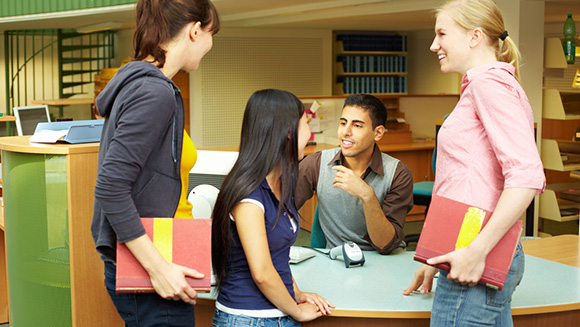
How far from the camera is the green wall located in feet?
25.9

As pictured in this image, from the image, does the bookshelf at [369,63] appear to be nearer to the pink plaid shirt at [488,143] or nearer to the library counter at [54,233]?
the library counter at [54,233]

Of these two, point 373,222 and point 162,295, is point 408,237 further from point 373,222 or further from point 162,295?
point 162,295

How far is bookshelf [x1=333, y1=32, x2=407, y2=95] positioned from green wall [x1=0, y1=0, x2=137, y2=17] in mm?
4009

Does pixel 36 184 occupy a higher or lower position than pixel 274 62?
lower

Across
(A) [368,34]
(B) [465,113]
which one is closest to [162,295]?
(B) [465,113]

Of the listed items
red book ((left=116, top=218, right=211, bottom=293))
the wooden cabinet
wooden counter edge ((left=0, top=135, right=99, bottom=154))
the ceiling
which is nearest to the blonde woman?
red book ((left=116, top=218, right=211, bottom=293))

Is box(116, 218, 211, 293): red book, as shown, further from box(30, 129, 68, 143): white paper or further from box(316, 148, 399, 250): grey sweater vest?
box(316, 148, 399, 250): grey sweater vest

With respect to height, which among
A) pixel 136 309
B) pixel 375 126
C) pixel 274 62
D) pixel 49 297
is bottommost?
pixel 49 297

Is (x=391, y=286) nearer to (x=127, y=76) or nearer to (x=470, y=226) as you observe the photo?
(x=470, y=226)

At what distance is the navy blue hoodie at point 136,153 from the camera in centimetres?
136

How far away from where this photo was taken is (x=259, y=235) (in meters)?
1.58

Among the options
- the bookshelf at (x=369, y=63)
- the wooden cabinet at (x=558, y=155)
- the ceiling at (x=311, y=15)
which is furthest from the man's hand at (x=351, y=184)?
the bookshelf at (x=369, y=63)

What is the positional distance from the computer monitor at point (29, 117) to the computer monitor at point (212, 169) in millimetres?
4097

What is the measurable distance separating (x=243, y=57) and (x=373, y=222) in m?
7.40
